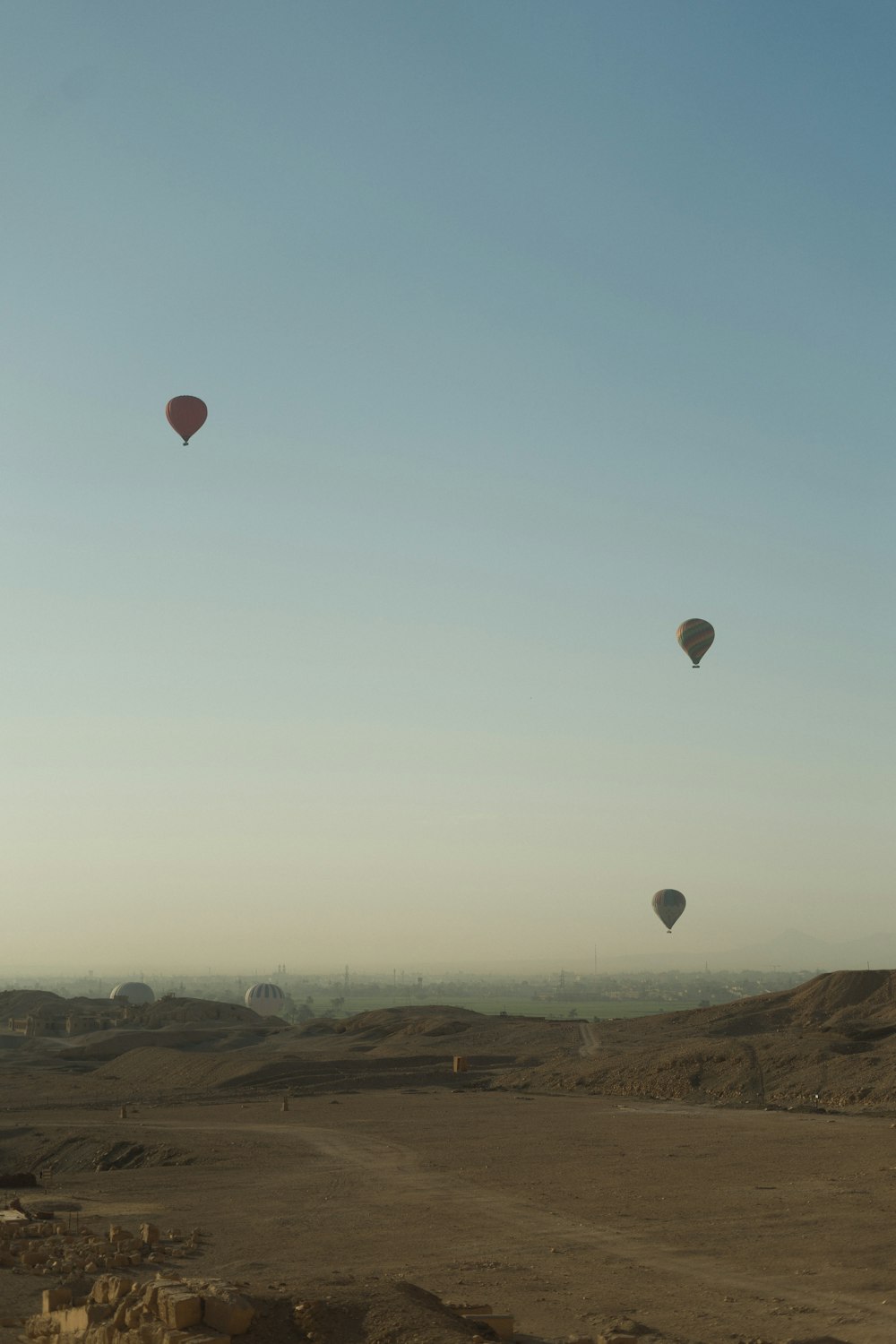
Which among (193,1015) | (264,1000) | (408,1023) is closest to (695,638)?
(408,1023)

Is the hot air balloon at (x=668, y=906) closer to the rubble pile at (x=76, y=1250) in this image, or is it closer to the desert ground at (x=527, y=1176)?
the desert ground at (x=527, y=1176)

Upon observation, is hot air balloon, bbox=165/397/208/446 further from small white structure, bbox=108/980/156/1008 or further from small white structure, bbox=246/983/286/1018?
small white structure, bbox=108/980/156/1008

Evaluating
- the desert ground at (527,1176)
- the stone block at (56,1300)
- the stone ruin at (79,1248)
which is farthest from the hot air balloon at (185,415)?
the stone block at (56,1300)

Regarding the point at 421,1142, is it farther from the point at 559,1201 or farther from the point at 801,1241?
the point at 801,1241

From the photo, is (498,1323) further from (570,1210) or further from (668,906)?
(668,906)

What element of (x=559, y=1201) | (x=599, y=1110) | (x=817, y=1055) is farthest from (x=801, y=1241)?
(x=817, y=1055)

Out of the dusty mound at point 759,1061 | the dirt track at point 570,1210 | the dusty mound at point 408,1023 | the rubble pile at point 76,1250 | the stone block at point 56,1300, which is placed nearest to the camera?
the stone block at point 56,1300

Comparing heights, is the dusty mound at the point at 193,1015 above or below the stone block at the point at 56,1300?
above
